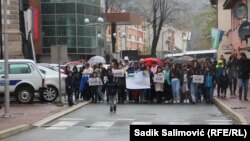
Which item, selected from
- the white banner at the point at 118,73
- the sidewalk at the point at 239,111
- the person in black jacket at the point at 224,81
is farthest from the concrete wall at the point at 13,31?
the sidewalk at the point at 239,111

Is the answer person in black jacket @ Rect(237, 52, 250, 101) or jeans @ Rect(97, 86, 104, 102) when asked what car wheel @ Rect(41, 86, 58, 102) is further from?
person in black jacket @ Rect(237, 52, 250, 101)

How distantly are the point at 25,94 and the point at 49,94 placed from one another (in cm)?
111

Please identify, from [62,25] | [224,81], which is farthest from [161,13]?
[224,81]

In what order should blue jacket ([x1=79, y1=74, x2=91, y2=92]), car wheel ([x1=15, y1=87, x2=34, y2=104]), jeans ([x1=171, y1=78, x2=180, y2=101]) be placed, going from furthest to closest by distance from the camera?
blue jacket ([x1=79, y1=74, x2=91, y2=92]), jeans ([x1=171, y1=78, x2=180, y2=101]), car wheel ([x1=15, y1=87, x2=34, y2=104])

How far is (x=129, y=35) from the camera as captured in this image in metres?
124

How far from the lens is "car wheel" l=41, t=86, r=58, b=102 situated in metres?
23.6

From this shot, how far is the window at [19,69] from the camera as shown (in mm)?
22837

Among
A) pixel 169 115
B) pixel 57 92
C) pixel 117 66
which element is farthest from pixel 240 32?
pixel 169 115

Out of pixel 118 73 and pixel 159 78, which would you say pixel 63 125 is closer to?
pixel 118 73

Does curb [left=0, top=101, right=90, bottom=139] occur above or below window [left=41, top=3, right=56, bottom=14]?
below

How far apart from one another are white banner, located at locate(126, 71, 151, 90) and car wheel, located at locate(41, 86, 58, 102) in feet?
10.5

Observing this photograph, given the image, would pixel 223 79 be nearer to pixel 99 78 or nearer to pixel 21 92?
pixel 99 78

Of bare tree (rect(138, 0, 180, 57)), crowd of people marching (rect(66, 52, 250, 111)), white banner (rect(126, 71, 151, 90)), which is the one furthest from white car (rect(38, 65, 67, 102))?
bare tree (rect(138, 0, 180, 57))

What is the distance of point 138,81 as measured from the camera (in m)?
24.5
